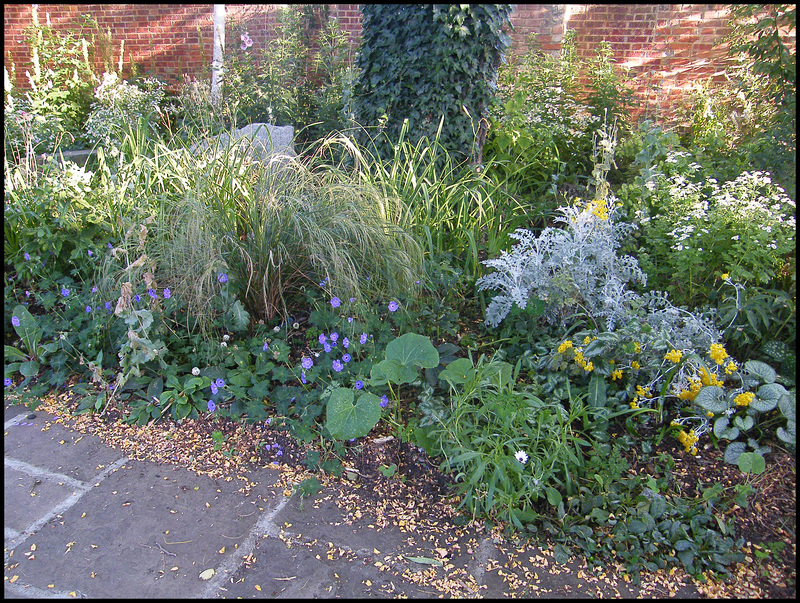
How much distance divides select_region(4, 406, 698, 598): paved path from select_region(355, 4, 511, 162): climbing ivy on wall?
2.69m

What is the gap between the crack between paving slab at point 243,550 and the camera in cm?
162

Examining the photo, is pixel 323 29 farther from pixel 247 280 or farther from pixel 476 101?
pixel 247 280

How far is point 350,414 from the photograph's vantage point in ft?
6.62

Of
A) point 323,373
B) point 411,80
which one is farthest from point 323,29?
point 323,373

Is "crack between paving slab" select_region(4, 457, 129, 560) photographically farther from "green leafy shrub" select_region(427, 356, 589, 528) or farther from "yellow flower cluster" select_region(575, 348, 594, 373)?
"yellow flower cluster" select_region(575, 348, 594, 373)

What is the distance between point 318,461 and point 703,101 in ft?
15.7

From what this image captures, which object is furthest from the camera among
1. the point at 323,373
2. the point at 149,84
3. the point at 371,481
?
the point at 149,84

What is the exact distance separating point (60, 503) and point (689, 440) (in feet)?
7.57

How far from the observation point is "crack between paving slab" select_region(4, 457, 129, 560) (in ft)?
5.85

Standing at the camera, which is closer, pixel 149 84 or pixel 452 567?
pixel 452 567

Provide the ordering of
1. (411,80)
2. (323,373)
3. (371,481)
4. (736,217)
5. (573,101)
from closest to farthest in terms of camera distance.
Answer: (371,481) < (323,373) < (736,217) < (411,80) < (573,101)

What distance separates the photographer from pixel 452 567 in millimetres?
1690

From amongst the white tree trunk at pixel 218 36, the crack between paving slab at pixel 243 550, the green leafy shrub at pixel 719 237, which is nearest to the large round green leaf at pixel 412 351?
the crack between paving slab at pixel 243 550

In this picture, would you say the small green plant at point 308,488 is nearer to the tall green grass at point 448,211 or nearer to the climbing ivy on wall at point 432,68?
the tall green grass at point 448,211
